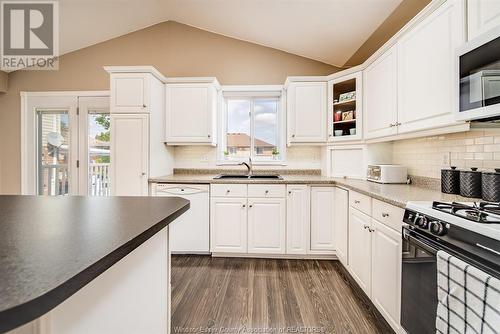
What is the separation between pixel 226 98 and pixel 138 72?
1.25m

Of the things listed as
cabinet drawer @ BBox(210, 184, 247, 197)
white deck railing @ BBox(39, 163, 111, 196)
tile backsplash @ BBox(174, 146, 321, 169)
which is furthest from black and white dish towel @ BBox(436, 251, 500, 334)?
white deck railing @ BBox(39, 163, 111, 196)

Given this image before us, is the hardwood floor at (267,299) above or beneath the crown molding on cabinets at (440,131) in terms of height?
beneath

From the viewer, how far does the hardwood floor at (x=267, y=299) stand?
68.1 inches

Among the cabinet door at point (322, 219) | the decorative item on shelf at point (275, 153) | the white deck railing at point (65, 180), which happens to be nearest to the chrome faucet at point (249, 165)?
the decorative item on shelf at point (275, 153)

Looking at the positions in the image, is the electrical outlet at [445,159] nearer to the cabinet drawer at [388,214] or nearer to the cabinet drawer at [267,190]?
the cabinet drawer at [388,214]

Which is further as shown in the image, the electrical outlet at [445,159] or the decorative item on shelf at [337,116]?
the decorative item on shelf at [337,116]

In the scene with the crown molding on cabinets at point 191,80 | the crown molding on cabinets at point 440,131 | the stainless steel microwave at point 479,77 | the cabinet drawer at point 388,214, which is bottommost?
the cabinet drawer at point 388,214

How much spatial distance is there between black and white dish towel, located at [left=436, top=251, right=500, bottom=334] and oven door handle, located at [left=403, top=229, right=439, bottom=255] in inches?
3.2

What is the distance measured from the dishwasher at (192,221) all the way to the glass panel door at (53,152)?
1860 mm

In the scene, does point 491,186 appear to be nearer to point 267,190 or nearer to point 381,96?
point 381,96

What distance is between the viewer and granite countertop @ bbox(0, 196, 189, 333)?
41 centimetres

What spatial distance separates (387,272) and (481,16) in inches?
61.8

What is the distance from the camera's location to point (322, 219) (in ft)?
9.17

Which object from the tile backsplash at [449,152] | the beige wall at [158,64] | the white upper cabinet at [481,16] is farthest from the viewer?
the beige wall at [158,64]
